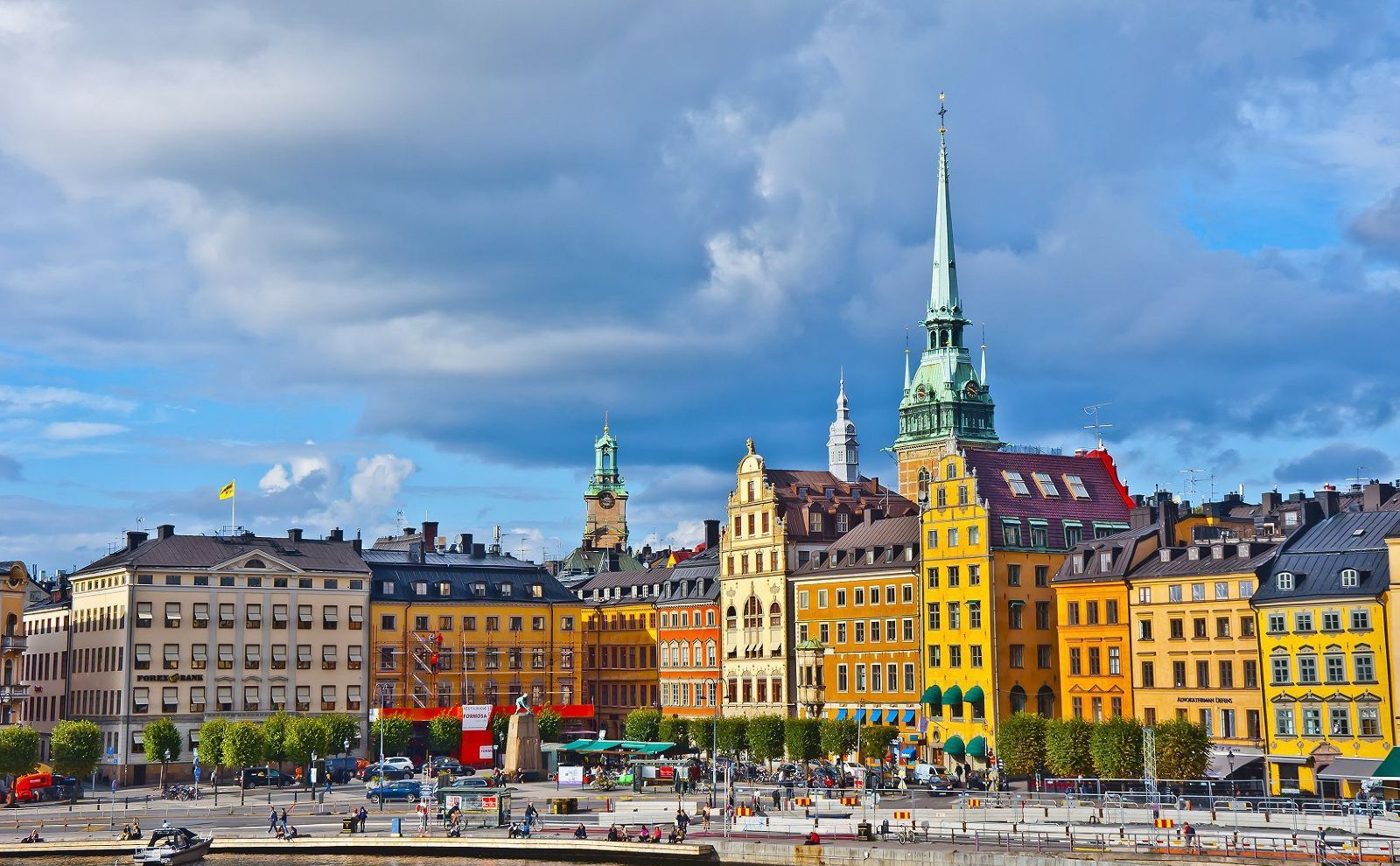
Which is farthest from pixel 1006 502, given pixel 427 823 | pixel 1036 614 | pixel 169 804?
pixel 169 804

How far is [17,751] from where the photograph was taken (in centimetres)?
12350

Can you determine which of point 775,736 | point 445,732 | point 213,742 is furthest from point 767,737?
point 213,742

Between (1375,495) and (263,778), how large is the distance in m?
79.8

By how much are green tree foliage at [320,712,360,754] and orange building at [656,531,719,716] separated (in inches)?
1086

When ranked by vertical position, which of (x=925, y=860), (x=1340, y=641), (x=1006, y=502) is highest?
(x=1006, y=502)

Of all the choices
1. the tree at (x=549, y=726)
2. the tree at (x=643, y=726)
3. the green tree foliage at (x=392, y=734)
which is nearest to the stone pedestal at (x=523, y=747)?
the green tree foliage at (x=392, y=734)

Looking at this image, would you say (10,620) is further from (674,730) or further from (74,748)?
(674,730)

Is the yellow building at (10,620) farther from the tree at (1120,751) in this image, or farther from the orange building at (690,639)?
the tree at (1120,751)

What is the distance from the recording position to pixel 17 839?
319ft

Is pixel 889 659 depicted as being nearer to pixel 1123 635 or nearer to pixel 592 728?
pixel 1123 635

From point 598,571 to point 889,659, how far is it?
61.6 m

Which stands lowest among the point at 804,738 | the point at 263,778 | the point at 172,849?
the point at 172,849

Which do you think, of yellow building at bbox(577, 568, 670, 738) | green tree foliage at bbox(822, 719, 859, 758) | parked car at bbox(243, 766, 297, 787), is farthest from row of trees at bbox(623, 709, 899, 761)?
parked car at bbox(243, 766, 297, 787)

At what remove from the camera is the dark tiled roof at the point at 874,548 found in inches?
5344
